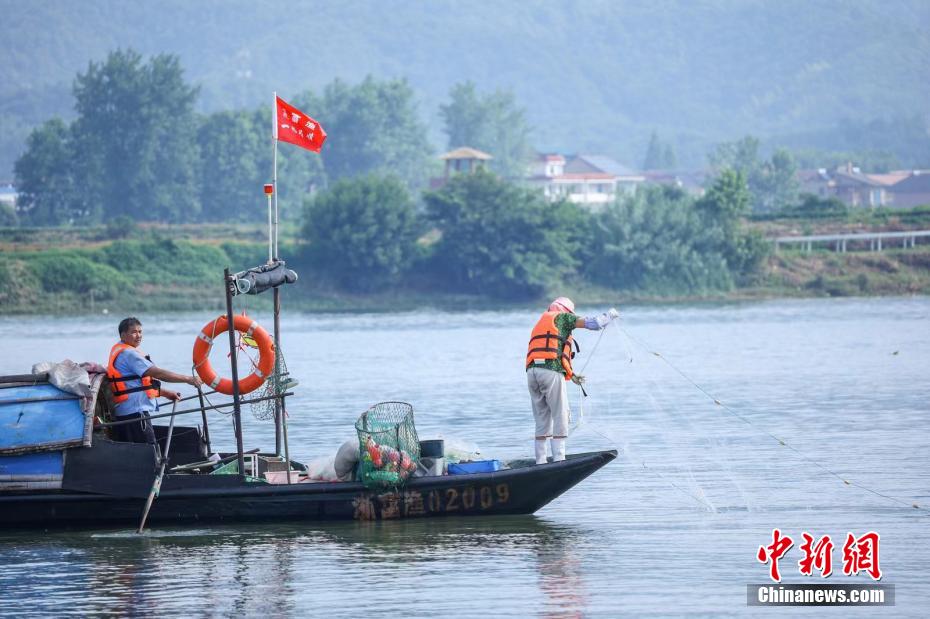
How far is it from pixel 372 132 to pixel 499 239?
234ft

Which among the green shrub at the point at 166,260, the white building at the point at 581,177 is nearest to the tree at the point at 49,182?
the green shrub at the point at 166,260

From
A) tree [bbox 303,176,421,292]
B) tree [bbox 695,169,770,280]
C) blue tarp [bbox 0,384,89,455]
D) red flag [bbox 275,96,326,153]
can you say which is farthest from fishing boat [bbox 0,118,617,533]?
tree [bbox 695,169,770,280]

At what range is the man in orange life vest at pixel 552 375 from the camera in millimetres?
18000

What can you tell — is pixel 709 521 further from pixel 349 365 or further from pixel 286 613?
pixel 349 365

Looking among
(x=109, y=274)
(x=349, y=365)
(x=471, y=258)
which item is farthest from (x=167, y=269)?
(x=349, y=365)

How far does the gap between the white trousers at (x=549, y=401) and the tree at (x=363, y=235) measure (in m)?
65.2

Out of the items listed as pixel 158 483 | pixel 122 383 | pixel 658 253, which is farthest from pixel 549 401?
pixel 658 253

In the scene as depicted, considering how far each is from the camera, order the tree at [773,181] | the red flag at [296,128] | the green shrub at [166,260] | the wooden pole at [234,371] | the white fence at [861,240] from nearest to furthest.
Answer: the wooden pole at [234,371]
the red flag at [296,128]
the green shrub at [166,260]
the white fence at [861,240]
the tree at [773,181]

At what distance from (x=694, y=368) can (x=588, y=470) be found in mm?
24227

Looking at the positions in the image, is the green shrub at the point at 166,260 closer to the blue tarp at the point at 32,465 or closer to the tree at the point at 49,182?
the tree at the point at 49,182

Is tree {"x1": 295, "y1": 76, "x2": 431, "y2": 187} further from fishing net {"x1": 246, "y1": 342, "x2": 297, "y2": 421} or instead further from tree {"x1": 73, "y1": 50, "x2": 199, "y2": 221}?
fishing net {"x1": 246, "y1": 342, "x2": 297, "y2": 421}

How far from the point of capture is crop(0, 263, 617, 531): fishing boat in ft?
56.6

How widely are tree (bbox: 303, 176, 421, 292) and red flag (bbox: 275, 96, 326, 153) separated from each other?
210ft

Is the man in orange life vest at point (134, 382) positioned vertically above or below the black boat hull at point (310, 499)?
above
